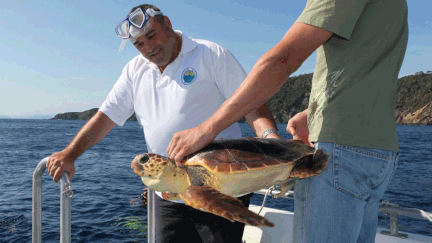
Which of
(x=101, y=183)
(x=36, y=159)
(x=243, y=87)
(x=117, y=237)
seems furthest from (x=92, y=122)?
(x=36, y=159)

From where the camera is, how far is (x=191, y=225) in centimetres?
291

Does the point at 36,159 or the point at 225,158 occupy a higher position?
the point at 225,158

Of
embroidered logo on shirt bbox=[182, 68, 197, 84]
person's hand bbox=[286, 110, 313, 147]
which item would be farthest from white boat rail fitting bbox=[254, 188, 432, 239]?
embroidered logo on shirt bbox=[182, 68, 197, 84]

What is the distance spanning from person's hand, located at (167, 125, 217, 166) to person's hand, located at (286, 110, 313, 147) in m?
0.78

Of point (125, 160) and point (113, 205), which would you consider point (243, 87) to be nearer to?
point (113, 205)

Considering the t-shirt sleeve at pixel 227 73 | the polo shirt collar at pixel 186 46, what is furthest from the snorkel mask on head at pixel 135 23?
the t-shirt sleeve at pixel 227 73

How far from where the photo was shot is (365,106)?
5.63 feet

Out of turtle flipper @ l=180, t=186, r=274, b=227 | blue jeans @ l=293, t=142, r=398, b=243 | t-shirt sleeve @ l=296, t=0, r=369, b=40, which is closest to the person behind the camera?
turtle flipper @ l=180, t=186, r=274, b=227

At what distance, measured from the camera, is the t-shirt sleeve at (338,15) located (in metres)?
1.58

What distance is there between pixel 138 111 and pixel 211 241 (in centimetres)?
147

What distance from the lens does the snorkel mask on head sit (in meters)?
2.86

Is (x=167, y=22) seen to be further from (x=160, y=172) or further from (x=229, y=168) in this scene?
(x=229, y=168)

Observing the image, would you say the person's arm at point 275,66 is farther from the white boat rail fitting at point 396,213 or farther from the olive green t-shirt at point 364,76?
the white boat rail fitting at point 396,213

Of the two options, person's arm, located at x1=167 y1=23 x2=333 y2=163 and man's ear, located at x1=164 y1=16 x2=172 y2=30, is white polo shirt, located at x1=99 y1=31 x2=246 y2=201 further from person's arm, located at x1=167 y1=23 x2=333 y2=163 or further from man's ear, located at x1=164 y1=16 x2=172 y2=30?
person's arm, located at x1=167 y1=23 x2=333 y2=163
